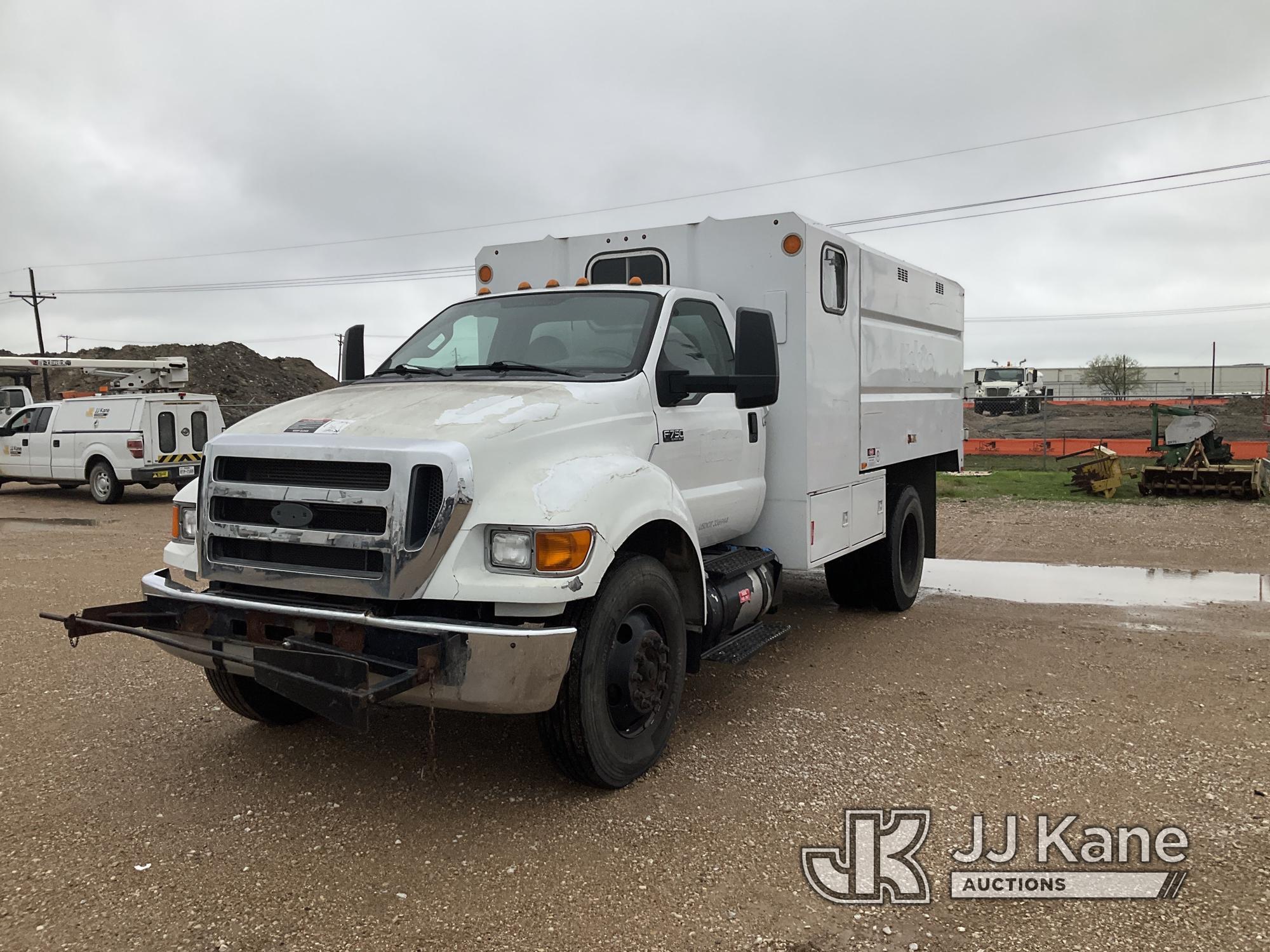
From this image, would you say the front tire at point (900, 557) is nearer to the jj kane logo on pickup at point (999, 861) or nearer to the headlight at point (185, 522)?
the jj kane logo on pickup at point (999, 861)

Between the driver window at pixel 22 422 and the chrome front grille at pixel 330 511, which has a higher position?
the driver window at pixel 22 422

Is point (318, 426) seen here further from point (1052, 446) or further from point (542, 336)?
point (1052, 446)

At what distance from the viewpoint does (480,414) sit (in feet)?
13.3

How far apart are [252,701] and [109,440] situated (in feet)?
47.5

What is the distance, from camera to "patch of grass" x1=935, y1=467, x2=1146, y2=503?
15664 mm

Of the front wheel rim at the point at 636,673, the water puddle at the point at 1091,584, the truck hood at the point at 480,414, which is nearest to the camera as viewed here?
the truck hood at the point at 480,414

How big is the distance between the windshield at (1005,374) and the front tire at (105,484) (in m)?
34.5

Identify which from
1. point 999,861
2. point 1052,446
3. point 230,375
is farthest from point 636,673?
point 230,375

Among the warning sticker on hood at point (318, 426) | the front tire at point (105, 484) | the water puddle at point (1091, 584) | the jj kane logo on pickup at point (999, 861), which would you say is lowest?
the water puddle at point (1091, 584)

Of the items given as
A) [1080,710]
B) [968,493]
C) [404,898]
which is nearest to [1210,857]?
[1080,710]

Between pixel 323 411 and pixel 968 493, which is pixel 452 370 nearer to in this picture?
pixel 323 411

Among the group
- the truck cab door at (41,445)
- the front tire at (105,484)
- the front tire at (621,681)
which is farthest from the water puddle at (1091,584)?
the truck cab door at (41,445)

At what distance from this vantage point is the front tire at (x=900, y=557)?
7809mm

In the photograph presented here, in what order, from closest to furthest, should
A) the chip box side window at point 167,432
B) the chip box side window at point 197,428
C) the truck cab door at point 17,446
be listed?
the chip box side window at point 167,432 < the chip box side window at point 197,428 < the truck cab door at point 17,446
